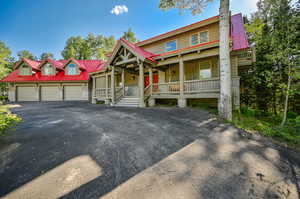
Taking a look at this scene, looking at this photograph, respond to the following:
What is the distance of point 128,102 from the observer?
973 cm

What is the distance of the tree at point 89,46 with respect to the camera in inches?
1045

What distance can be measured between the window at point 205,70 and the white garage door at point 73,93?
52.9 ft

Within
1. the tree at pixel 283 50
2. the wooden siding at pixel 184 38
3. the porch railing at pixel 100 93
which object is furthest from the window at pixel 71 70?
the tree at pixel 283 50

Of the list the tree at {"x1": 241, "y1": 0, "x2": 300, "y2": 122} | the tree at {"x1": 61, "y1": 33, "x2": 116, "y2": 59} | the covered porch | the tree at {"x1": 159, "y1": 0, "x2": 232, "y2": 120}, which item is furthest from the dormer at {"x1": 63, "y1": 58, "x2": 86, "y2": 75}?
the tree at {"x1": 241, "y1": 0, "x2": 300, "y2": 122}

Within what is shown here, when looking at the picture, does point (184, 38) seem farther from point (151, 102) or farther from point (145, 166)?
point (145, 166)

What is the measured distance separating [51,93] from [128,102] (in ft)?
47.2

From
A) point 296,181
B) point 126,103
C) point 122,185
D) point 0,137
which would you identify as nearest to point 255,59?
point 296,181

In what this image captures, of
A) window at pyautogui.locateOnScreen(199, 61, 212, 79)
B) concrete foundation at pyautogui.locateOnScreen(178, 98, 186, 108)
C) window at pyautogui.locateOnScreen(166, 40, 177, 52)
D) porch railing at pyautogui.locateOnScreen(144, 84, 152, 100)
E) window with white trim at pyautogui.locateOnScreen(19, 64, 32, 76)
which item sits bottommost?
concrete foundation at pyautogui.locateOnScreen(178, 98, 186, 108)

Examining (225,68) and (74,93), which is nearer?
(225,68)

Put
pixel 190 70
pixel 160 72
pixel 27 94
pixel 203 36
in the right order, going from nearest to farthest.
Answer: pixel 203 36, pixel 190 70, pixel 160 72, pixel 27 94

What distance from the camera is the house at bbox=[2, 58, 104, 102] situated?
1636cm

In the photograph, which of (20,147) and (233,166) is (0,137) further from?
(233,166)

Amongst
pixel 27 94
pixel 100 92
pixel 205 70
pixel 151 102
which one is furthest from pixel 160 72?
pixel 27 94

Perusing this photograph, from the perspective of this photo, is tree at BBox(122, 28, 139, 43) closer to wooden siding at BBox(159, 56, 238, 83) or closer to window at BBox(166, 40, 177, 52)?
window at BBox(166, 40, 177, 52)
